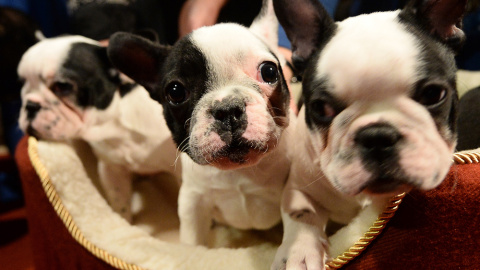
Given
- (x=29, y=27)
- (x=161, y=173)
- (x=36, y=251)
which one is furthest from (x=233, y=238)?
(x=29, y=27)

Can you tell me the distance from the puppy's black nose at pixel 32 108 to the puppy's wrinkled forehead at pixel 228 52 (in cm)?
92

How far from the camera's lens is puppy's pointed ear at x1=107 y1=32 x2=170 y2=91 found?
5.04 ft

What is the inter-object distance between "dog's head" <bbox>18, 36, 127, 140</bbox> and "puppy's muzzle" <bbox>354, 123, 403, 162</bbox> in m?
1.39

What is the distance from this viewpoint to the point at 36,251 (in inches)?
77.9

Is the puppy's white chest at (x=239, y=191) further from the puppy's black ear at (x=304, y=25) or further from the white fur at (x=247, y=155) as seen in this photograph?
the puppy's black ear at (x=304, y=25)

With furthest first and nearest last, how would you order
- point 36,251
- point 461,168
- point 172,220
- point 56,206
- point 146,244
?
1. point 172,220
2. point 36,251
3. point 56,206
4. point 146,244
5. point 461,168

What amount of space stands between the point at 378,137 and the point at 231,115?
0.43m

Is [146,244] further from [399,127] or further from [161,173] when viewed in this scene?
[399,127]

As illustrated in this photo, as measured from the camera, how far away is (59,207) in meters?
1.70

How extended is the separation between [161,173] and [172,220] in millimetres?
318

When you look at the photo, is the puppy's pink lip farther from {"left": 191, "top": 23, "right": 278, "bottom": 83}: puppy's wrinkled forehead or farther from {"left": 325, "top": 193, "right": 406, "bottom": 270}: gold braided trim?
{"left": 191, "top": 23, "right": 278, "bottom": 83}: puppy's wrinkled forehead

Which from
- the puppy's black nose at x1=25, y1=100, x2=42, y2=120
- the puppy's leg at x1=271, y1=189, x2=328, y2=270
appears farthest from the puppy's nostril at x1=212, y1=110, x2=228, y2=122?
the puppy's black nose at x1=25, y1=100, x2=42, y2=120

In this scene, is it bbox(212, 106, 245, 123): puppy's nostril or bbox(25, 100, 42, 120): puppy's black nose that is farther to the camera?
bbox(25, 100, 42, 120): puppy's black nose

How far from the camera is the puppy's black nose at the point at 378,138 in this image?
93 centimetres
